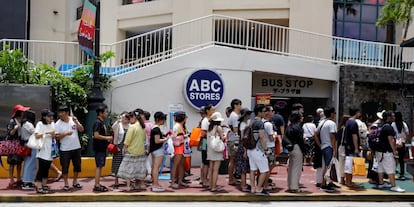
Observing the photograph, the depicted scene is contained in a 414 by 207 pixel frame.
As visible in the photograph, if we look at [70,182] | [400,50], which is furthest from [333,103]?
[70,182]

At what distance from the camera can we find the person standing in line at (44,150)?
9977mm

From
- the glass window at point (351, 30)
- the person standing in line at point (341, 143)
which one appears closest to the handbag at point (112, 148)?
the person standing in line at point (341, 143)

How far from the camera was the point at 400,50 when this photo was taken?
1809 cm

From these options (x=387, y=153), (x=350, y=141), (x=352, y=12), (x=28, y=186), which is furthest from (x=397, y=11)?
(x=28, y=186)

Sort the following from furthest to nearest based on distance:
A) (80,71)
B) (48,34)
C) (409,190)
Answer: (48,34), (80,71), (409,190)

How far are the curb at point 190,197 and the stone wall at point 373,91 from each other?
273 inches

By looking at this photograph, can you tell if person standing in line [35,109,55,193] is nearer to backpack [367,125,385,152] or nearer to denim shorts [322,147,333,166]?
denim shorts [322,147,333,166]

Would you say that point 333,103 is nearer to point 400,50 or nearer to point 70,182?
point 400,50

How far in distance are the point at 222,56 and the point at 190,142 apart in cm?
432

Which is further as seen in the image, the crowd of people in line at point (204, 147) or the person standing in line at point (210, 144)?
the person standing in line at point (210, 144)

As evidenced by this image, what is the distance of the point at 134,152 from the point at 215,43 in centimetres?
620

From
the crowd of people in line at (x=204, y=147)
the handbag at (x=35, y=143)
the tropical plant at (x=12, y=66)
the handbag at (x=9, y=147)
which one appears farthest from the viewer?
the tropical plant at (x=12, y=66)

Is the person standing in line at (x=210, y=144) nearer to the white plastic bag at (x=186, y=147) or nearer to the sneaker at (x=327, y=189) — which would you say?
the white plastic bag at (x=186, y=147)

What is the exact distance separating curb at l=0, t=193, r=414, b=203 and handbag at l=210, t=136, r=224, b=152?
0.92 m
